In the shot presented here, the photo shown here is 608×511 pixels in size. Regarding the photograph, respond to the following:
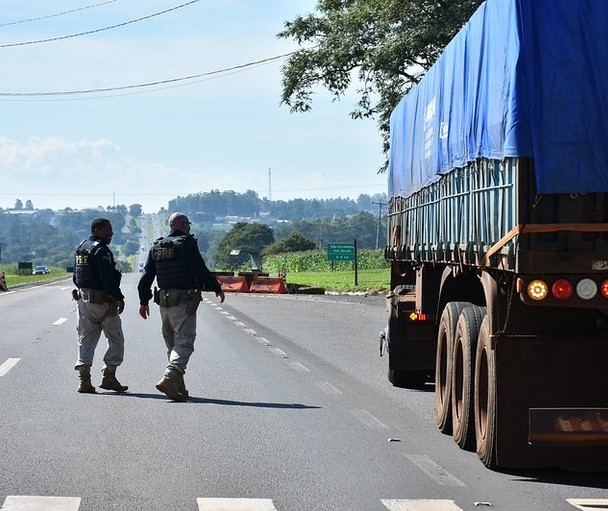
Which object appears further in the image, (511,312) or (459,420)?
(459,420)

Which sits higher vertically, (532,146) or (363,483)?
(532,146)

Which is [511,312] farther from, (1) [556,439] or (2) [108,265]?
(2) [108,265]

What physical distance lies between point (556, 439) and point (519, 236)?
134 centimetres

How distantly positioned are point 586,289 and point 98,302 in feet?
22.6

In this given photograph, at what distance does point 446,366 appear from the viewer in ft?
34.1

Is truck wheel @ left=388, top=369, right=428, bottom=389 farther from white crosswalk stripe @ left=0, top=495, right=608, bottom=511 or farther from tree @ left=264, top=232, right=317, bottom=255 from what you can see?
tree @ left=264, top=232, right=317, bottom=255

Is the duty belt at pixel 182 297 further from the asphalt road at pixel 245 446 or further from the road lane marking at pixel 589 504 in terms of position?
the road lane marking at pixel 589 504

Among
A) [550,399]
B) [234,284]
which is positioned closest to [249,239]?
[234,284]

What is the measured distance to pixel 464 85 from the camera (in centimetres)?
983

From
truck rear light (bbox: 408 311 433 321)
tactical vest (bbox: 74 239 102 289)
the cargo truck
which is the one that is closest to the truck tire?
the cargo truck

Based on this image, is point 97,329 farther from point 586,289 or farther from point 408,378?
point 586,289

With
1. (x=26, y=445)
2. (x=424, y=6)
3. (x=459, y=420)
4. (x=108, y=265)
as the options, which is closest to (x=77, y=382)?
(x=108, y=265)

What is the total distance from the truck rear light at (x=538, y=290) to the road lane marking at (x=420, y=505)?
1.34 m

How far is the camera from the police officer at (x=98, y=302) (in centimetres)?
1310
